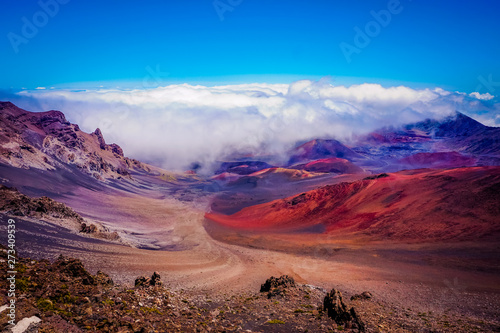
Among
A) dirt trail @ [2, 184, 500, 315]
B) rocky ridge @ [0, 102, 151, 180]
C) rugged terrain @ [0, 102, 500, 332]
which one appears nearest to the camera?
rugged terrain @ [0, 102, 500, 332]

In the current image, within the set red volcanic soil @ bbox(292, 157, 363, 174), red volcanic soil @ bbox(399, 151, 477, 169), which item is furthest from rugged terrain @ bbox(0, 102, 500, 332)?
red volcanic soil @ bbox(399, 151, 477, 169)

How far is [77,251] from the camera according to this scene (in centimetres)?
2302

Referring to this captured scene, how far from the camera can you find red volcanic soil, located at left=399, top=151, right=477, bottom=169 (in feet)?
461

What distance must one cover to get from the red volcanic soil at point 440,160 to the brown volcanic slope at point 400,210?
106m

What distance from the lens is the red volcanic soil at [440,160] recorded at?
140 metres

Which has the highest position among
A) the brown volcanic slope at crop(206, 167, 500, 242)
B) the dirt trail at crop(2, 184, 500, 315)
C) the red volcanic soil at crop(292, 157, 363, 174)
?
the red volcanic soil at crop(292, 157, 363, 174)

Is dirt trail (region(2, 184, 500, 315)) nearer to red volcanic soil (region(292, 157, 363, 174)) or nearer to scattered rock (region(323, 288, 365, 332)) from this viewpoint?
scattered rock (region(323, 288, 365, 332))

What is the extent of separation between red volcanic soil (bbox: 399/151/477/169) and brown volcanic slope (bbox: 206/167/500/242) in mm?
105886

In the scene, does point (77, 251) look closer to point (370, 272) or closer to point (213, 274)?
point (213, 274)

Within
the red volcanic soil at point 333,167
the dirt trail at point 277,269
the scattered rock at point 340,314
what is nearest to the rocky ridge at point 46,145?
the dirt trail at point 277,269

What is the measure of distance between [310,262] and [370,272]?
656 centimetres

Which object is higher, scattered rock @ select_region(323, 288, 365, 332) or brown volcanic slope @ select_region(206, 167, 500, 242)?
brown volcanic slope @ select_region(206, 167, 500, 242)

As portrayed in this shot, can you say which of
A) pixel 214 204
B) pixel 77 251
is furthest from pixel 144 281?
pixel 214 204

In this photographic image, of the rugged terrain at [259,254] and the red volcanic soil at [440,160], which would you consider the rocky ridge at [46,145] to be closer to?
the rugged terrain at [259,254]
